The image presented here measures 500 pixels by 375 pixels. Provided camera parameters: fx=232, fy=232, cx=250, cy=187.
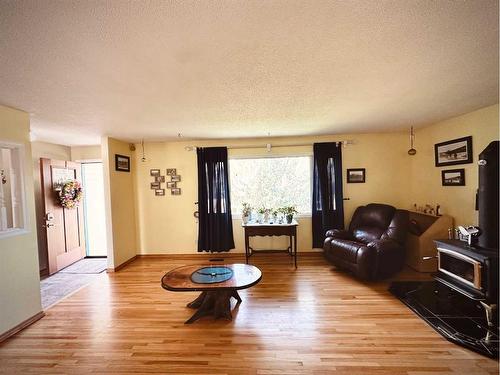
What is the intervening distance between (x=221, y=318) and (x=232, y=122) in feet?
8.09

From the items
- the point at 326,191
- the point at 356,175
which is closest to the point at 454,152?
the point at 356,175

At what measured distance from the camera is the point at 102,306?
2.86 metres

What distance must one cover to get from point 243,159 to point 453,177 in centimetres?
338

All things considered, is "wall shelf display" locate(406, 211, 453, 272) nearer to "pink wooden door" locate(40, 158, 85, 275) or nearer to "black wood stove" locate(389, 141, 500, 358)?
"black wood stove" locate(389, 141, 500, 358)

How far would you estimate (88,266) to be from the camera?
4375 mm

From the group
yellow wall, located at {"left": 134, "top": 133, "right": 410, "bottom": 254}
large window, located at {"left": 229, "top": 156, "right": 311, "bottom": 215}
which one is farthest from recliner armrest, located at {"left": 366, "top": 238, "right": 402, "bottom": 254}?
large window, located at {"left": 229, "top": 156, "right": 311, "bottom": 215}

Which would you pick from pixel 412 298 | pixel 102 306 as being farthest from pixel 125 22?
pixel 412 298

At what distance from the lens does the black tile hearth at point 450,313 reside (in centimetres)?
204

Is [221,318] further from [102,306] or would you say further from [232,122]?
[232,122]

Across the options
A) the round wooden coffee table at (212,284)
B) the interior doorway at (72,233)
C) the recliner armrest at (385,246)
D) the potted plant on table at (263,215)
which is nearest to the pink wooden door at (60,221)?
the interior doorway at (72,233)

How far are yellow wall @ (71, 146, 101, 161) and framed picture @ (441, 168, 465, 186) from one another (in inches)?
247

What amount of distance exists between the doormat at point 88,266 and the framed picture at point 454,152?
5969 mm

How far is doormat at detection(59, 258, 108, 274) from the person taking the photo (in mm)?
4129

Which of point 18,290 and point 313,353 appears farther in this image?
point 18,290
